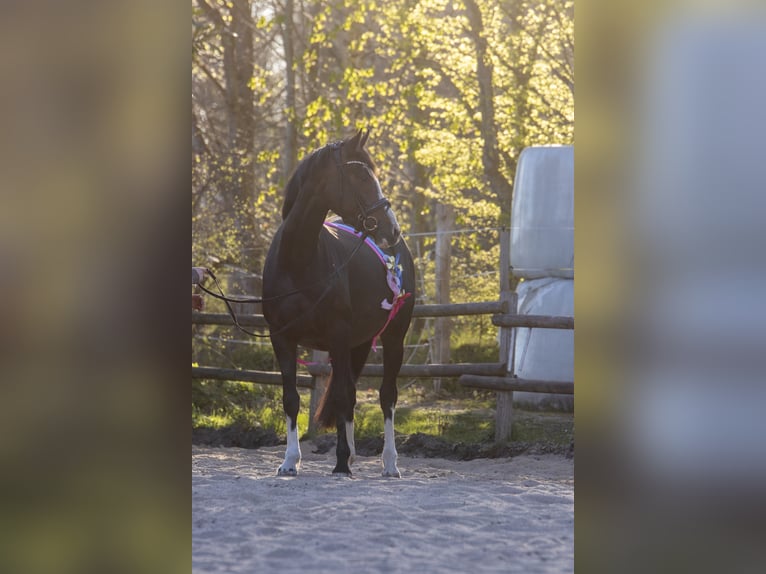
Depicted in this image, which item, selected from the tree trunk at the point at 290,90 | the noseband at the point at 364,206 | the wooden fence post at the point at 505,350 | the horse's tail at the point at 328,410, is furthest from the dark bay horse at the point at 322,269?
the tree trunk at the point at 290,90

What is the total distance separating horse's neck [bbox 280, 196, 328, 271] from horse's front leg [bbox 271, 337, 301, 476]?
1.63 feet

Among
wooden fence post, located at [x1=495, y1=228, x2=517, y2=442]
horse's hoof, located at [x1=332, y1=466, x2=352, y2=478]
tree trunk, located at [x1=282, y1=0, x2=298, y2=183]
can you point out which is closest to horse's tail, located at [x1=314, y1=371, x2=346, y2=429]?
horse's hoof, located at [x1=332, y1=466, x2=352, y2=478]

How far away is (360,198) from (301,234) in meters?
0.43

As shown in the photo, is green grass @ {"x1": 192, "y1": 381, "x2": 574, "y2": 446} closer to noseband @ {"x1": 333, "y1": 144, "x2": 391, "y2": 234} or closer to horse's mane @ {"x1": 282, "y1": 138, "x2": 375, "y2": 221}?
noseband @ {"x1": 333, "y1": 144, "x2": 391, "y2": 234}

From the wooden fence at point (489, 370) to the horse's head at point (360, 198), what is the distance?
2.37 m

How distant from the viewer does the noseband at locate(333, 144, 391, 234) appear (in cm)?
633

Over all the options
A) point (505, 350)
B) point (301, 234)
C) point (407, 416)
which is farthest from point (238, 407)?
point (301, 234)

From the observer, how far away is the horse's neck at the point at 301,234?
21.1 ft

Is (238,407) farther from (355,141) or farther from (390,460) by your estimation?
(355,141)
